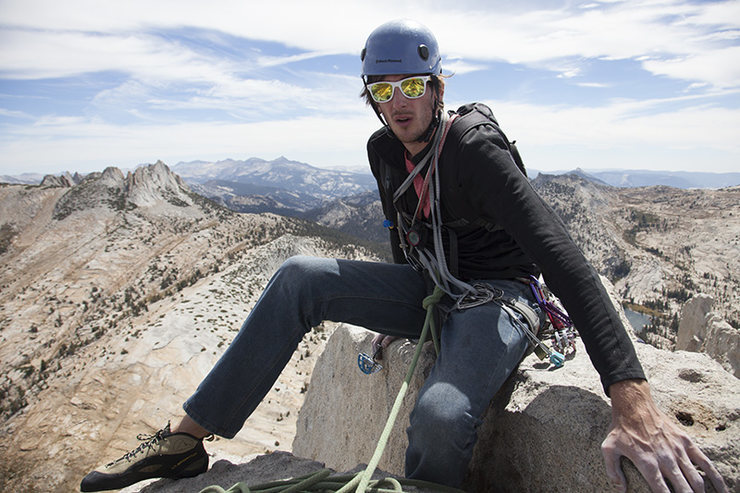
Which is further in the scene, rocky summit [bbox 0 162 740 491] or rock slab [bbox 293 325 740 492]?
rocky summit [bbox 0 162 740 491]

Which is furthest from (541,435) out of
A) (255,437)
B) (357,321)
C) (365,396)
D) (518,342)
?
(255,437)

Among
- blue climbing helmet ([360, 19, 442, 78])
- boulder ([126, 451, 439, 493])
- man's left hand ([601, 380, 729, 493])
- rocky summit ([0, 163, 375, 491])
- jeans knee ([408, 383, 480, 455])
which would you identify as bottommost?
rocky summit ([0, 163, 375, 491])

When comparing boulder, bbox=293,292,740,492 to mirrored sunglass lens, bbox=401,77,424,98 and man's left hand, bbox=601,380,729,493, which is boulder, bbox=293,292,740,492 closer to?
man's left hand, bbox=601,380,729,493

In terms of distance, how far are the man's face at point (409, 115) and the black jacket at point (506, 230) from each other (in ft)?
0.63

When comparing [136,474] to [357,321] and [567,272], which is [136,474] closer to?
[357,321]

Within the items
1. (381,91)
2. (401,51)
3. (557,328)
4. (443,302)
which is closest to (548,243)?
(443,302)

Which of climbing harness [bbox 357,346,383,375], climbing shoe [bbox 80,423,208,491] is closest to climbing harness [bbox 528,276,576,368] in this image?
climbing harness [bbox 357,346,383,375]

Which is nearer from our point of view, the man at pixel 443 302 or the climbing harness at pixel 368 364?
the man at pixel 443 302

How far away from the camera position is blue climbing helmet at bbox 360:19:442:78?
11.8 feet

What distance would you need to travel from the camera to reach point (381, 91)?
3.67 m

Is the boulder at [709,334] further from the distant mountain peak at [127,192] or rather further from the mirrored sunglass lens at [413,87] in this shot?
the distant mountain peak at [127,192]

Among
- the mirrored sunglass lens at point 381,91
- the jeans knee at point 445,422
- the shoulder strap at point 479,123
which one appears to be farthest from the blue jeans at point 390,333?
the mirrored sunglass lens at point 381,91

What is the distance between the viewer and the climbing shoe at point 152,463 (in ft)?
10.1

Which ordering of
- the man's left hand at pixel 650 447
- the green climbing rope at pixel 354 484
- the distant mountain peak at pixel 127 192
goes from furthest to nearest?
the distant mountain peak at pixel 127 192
the green climbing rope at pixel 354 484
the man's left hand at pixel 650 447
